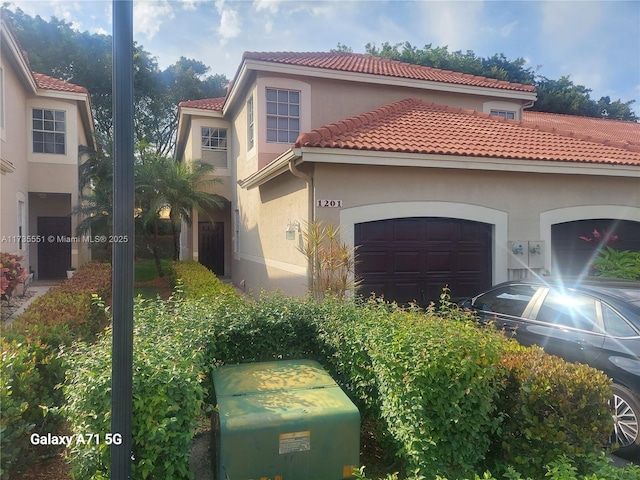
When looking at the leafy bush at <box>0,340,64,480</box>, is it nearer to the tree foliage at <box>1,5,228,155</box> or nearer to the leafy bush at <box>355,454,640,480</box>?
the leafy bush at <box>355,454,640,480</box>

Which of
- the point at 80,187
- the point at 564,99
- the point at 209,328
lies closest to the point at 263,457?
the point at 209,328

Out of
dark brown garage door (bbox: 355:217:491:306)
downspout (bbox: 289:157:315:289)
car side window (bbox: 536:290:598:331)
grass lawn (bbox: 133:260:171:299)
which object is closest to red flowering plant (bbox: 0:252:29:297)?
grass lawn (bbox: 133:260:171:299)

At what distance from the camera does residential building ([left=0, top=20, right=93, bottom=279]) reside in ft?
42.0

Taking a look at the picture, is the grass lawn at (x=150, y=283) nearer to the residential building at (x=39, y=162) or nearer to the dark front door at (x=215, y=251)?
the dark front door at (x=215, y=251)

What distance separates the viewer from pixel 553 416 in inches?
129

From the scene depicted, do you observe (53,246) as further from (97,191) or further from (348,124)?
(348,124)

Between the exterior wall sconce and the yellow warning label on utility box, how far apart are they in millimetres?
6514

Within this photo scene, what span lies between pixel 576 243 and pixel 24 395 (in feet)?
37.1

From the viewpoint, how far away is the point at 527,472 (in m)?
3.32

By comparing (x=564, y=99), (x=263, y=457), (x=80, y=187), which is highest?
(x=564, y=99)

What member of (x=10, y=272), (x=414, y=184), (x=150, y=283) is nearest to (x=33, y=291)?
(x=150, y=283)

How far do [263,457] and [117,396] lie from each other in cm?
114

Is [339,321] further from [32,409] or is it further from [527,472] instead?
[32,409]

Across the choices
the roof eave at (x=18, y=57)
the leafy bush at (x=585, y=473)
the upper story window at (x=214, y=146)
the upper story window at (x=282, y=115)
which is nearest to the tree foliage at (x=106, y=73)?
the upper story window at (x=214, y=146)
